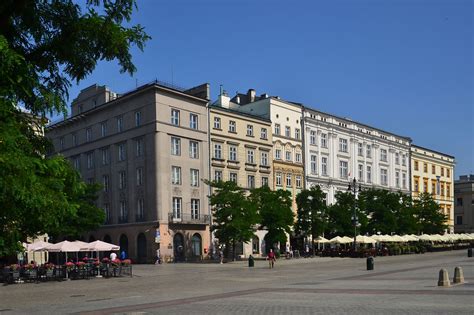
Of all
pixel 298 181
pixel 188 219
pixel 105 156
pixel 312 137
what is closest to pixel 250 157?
pixel 298 181

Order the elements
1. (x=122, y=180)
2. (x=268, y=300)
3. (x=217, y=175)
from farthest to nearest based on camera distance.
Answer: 1. (x=217, y=175)
2. (x=122, y=180)
3. (x=268, y=300)

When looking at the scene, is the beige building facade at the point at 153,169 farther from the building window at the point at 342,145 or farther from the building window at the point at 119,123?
the building window at the point at 342,145

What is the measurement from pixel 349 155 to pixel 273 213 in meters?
28.2

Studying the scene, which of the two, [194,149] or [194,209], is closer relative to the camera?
[194,209]

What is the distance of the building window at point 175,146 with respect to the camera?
2331 inches

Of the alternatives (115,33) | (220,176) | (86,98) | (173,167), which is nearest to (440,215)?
(220,176)

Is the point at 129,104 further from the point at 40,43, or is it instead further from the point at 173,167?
the point at 40,43

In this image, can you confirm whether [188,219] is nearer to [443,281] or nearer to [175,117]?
[175,117]

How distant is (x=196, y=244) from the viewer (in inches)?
2366

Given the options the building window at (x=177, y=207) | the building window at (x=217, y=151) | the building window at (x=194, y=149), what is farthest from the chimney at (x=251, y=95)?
the building window at (x=177, y=207)

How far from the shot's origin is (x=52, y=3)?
10.2 metres

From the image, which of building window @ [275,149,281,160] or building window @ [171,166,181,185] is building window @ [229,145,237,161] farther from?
building window @ [171,166,181,185]

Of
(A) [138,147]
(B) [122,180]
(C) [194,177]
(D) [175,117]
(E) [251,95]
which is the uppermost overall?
(E) [251,95]

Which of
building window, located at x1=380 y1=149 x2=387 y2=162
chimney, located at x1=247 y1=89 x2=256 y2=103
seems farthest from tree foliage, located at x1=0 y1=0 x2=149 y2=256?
building window, located at x1=380 y1=149 x2=387 y2=162
